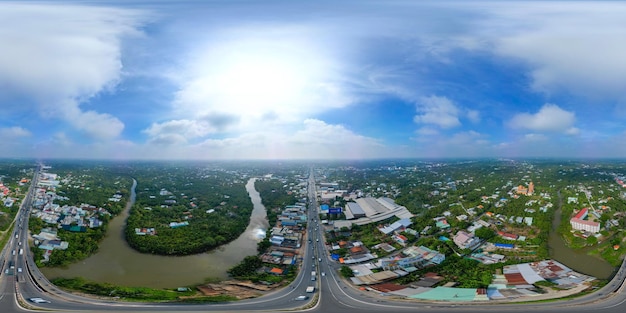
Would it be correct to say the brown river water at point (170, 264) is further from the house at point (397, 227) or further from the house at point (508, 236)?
the house at point (397, 227)

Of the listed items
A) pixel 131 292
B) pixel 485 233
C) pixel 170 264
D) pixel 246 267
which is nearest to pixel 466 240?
pixel 485 233

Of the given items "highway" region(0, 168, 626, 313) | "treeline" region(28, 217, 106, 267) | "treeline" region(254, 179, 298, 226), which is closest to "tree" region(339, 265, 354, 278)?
"highway" region(0, 168, 626, 313)

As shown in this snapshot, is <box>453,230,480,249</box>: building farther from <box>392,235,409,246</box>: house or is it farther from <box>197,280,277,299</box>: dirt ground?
<box>197,280,277,299</box>: dirt ground

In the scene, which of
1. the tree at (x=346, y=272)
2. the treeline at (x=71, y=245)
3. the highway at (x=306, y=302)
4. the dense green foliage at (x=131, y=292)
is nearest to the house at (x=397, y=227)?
the tree at (x=346, y=272)

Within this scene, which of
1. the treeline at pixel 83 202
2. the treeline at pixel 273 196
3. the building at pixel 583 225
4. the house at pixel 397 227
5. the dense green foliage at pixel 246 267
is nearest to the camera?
the dense green foliage at pixel 246 267

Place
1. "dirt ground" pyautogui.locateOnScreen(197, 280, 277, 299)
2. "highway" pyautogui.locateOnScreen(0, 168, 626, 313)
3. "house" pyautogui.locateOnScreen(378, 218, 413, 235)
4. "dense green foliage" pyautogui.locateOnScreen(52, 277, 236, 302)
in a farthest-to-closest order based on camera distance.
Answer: "house" pyautogui.locateOnScreen(378, 218, 413, 235) < "dirt ground" pyautogui.locateOnScreen(197, 280, 277, 299) < "dense green foliage" pyautogui.locateOnScreen(52, 277, 236, 302) < "highway" pyautogui.locateOnScreen(0, 168, 626, 313)

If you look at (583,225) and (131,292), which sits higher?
(583,225)

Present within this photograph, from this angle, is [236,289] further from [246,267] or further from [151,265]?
[151,265]
